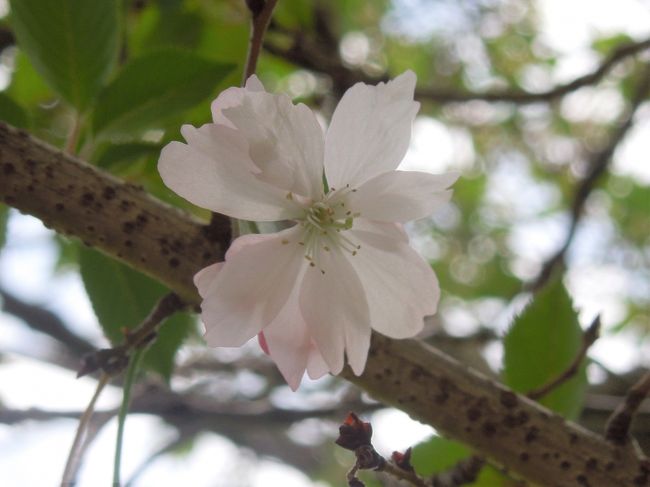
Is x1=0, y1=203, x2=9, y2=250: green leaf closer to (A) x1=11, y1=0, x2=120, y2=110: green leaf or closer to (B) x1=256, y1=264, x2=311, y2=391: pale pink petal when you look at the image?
(A) x1=11, y1=0, x2=120, y2=110: green leaf

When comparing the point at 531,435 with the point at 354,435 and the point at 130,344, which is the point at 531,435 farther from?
the point at 130,344

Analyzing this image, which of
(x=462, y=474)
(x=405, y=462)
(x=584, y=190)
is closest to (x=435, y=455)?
(x=462, y=474)

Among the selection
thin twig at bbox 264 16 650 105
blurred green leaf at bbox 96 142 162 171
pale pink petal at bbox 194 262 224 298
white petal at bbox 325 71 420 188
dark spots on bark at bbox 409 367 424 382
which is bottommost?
pale pink petal at bbox 194 262 224 298

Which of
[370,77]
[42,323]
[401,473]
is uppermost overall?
[370,77]

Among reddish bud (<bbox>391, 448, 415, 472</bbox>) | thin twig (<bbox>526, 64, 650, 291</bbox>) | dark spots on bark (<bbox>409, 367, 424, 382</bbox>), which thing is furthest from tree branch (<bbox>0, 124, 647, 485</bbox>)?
thin twig (<bbox>526, 64, 650, 291</bbox>)

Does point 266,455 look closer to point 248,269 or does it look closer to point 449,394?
point 449,394

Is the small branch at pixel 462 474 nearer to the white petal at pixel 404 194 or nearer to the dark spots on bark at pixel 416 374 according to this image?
the dark spots on bark at pixel 416 374
